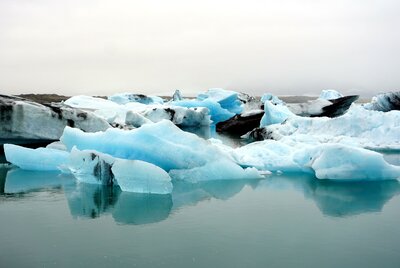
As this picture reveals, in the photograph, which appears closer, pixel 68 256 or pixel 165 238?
pixel 68 256

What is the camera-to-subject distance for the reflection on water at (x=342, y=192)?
4250mm

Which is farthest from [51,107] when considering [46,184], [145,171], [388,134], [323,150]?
[388,134]

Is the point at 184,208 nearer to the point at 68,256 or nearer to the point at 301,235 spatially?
the point at 301,235

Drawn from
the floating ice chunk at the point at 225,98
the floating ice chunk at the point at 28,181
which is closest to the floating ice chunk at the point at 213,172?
the floating ice chunk at the point at 28,181

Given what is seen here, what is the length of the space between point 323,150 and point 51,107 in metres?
5.82

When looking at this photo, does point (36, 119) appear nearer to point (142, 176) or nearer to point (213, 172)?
point (213, 172)

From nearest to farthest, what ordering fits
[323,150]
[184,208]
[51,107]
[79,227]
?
1. [79,227]
2. [184,208]
3. [323,150]
4. [51,107]

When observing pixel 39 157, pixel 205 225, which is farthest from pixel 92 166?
pixel 205 225

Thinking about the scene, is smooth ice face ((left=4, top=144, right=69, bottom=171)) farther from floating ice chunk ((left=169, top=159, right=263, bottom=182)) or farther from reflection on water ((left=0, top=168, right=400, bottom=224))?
floating ice chunk ((left=169, top=159, right=263, bottom=182))

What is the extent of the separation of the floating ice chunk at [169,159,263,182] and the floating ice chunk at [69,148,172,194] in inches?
34.2

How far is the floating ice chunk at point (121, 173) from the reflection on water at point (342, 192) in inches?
58.6

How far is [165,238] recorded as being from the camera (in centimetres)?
323

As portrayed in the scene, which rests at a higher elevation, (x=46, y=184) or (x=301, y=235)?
(x=301, y=235)

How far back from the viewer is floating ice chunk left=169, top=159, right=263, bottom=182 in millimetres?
5656
